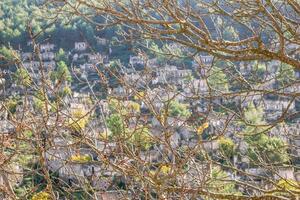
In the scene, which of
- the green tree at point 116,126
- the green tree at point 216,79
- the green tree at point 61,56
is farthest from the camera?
the green tree at point 61,56

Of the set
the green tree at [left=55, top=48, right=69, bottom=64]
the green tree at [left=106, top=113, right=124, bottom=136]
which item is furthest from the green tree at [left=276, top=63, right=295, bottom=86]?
the green tree at [left=55, top=48, right=69, bottom=64]

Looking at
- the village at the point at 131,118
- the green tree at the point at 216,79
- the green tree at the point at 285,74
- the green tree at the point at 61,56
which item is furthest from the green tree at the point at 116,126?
the green tree at the point at 61,56

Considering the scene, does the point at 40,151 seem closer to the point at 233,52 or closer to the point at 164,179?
the point at 164,179

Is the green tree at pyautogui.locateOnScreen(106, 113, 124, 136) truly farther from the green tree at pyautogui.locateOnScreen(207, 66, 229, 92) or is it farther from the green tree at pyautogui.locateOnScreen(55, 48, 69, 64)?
the green tree at pyautogui.locateOnScreen(55, 48, 69, 64)

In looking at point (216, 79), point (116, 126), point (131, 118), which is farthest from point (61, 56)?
point (131, 118)

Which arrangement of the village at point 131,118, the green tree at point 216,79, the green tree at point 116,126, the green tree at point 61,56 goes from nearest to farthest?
the village at point 131,118
the green tree at point 216,79
the green tree at point 116,126
the green tree at point 61,56

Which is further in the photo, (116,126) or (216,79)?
(216,79)

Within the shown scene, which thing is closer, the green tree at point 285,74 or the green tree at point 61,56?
the green tree at point 285,74

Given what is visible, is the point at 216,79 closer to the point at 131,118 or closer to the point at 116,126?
the point at 116,126

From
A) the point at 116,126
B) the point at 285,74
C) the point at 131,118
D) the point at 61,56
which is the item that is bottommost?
the point at 61,56

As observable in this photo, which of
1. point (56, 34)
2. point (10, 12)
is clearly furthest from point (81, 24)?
point (10, 12)

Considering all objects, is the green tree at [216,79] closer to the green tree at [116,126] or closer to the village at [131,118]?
the village at [131,118]
